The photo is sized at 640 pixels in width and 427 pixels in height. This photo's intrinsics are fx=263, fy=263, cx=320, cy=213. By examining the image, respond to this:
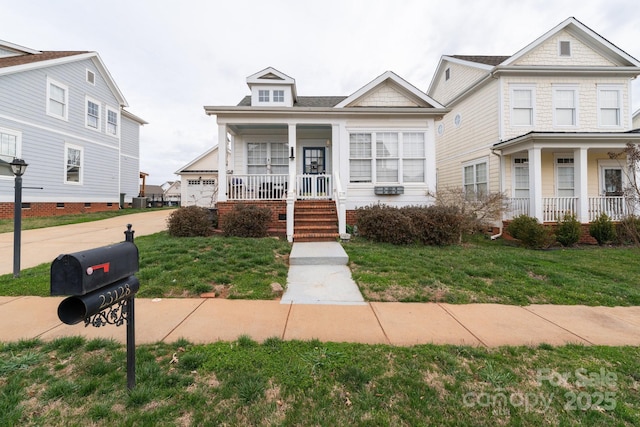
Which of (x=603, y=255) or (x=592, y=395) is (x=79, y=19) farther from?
(x=603, y=255)

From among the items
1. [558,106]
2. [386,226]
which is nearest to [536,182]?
[558,106]

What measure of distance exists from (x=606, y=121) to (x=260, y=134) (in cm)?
1461

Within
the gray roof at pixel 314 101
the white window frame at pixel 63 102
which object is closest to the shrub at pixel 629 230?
the gray roof at pixel 314 101

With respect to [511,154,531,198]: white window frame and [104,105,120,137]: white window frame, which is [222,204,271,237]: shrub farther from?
[104,105,120,137]: white window frame

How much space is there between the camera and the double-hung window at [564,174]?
36.0 ft

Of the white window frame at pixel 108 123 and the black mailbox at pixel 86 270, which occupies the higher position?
the white window frame at pixel 108 123

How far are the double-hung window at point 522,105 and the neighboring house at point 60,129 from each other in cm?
2038

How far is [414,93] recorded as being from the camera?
34.6 feet

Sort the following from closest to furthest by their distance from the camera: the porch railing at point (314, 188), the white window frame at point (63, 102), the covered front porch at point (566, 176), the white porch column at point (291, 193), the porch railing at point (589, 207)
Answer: the white porch column at point (291, 193) < the covered front porch at point (566, 176) < the porch railing at point (314, 188) < the porch railing at point (589, 207) < the white window frame at point (63, 102)

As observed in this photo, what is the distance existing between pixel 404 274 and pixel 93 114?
19.2 m

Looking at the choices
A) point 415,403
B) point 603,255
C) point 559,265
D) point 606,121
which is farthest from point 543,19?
point 415,403

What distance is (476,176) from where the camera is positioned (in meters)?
12.5

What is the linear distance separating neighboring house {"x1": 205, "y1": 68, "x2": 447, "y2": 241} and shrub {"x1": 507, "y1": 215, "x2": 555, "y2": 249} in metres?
2.97

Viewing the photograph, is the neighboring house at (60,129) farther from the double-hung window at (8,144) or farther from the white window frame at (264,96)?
the white window frame at (264,96)
